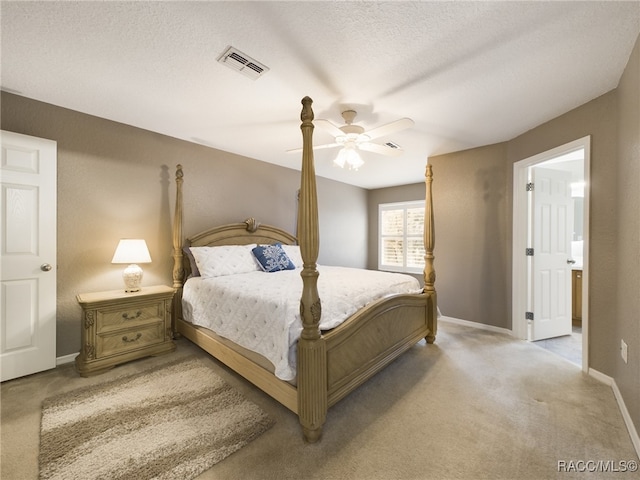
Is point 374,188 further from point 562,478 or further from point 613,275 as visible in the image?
point 562,478

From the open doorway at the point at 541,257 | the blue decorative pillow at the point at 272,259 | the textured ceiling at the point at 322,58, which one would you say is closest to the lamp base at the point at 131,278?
the blue decorative pillow at the point at 272,259

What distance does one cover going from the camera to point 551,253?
3230mm

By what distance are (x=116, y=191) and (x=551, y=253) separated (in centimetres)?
507

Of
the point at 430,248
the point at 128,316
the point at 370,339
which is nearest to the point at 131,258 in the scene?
the point at 128,316

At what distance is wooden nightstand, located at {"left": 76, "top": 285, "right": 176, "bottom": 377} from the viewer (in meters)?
2.31

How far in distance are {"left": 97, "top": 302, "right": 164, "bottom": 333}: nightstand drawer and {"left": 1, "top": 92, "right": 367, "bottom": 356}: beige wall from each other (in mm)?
474

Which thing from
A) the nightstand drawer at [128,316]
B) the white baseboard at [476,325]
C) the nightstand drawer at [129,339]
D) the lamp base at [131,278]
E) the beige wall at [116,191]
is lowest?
the white baseboard at [476,325]

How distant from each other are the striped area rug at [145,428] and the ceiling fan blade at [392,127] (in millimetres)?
2362

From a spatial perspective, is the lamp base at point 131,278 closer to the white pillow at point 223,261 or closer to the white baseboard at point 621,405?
the white pillow at point 223,261

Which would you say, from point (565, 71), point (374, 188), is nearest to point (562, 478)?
point (565, 71)

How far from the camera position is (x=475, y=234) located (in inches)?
144

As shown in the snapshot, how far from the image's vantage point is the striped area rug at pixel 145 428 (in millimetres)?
1403

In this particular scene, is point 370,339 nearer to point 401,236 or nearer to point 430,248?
point 430,248

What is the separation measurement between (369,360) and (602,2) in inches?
101
